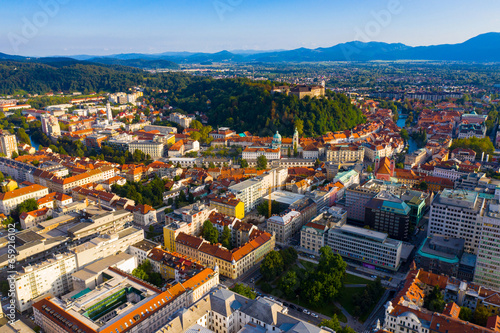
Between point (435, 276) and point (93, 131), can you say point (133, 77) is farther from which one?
point (435, 276)

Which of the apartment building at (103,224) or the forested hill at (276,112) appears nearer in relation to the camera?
the apartment building at (103,224)

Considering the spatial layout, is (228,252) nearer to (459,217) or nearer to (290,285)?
(290,285)

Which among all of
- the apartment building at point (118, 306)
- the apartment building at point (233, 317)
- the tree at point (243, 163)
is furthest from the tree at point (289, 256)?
the tree at point (243, 163)

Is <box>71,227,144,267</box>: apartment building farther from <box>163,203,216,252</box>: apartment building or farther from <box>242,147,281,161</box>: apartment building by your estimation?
<box>242,147,281,161</box>: apartment building

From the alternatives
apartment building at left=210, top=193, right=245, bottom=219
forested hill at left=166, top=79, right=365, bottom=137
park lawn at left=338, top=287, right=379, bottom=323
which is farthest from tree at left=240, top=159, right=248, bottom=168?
park lawn at left=338, top=287, right=379, bottom=323

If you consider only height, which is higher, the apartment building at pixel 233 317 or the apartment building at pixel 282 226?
the apartment building at pixel 233 317

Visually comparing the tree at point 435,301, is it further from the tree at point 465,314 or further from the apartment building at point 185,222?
the apartment building at point 185,222

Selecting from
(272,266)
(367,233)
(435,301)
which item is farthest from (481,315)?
(272,266)
